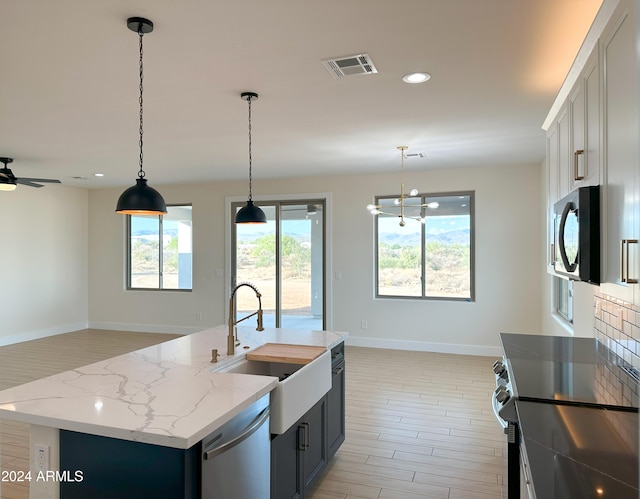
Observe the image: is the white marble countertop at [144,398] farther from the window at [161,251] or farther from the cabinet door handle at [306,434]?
the window at [161,251]

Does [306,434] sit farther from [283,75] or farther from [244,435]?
[283,75]

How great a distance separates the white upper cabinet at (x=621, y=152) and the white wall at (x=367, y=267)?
15.1 ft

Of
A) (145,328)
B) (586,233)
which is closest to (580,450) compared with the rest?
(586,233)

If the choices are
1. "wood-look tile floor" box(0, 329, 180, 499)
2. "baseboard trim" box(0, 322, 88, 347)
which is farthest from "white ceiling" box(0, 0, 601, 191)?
"baseboard trim" box(0, 322, 88, 347)

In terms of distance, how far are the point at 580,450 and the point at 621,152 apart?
3.36 feet

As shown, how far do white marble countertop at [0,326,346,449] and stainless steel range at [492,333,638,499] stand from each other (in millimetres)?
1066

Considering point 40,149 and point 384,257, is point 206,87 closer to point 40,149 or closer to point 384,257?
point 40,149

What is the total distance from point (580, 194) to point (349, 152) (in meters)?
3.63

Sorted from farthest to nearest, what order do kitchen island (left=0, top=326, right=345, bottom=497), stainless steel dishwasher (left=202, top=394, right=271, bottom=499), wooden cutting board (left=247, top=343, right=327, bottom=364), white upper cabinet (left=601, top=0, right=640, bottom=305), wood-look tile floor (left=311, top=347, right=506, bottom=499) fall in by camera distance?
wood-look tile floor (left=311, top=347, right=506, bottom=499), wooden cutting board (left=247, top=343, right=327, bottom=364), stainless steel dishwasher (left=202, top=394, right=271, bottom=499), kitchen island (left=0, top=326, right=345, bottom=497), white upper cabinet (left=601, top=0, right=640, bottom=305)

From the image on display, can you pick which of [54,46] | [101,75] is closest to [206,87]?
[101,75]

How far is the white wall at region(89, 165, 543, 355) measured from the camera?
243 inches

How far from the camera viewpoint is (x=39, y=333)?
762 centimetres

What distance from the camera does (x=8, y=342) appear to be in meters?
7.09

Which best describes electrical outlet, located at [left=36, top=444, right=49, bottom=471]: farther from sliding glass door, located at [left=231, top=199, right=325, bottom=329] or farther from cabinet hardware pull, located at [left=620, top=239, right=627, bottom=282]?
sliding glass door, located at [left=231, top=199, right=325, bottom=329]
